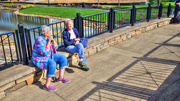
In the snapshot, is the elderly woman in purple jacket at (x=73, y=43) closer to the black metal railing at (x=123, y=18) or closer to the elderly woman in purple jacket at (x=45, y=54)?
the elderly woman in purple jacket at (x=45, y=54)

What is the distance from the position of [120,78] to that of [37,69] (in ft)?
6.45

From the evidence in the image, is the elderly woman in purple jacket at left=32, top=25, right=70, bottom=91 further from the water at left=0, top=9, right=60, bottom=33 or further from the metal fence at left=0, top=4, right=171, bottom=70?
the water at left=0, top=9, right=60, bottom=33

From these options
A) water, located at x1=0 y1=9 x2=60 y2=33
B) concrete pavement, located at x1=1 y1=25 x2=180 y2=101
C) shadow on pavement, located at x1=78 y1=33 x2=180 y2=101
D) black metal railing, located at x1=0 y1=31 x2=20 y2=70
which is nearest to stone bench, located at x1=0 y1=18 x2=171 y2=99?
concrete pavement, located at x1=1 y1=25 x2=180 y2=101

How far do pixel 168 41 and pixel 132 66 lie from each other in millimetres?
3223

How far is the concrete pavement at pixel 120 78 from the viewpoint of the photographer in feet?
11.8

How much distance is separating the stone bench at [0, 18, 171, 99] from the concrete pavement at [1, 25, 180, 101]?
145 millimetres

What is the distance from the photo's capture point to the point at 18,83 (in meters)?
3.85

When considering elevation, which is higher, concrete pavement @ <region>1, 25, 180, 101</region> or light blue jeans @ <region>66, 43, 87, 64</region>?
light blue jeans @ <region>66, 43, 87, 64</region>

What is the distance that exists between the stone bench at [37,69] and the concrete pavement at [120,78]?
0.48ft

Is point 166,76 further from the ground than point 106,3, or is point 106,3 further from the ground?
point 106,3

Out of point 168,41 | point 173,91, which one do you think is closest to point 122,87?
point 173,91

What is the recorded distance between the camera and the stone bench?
3663 millimetres

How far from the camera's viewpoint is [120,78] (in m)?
4.29

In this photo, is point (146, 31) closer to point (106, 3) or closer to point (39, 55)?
point (39, 55)
